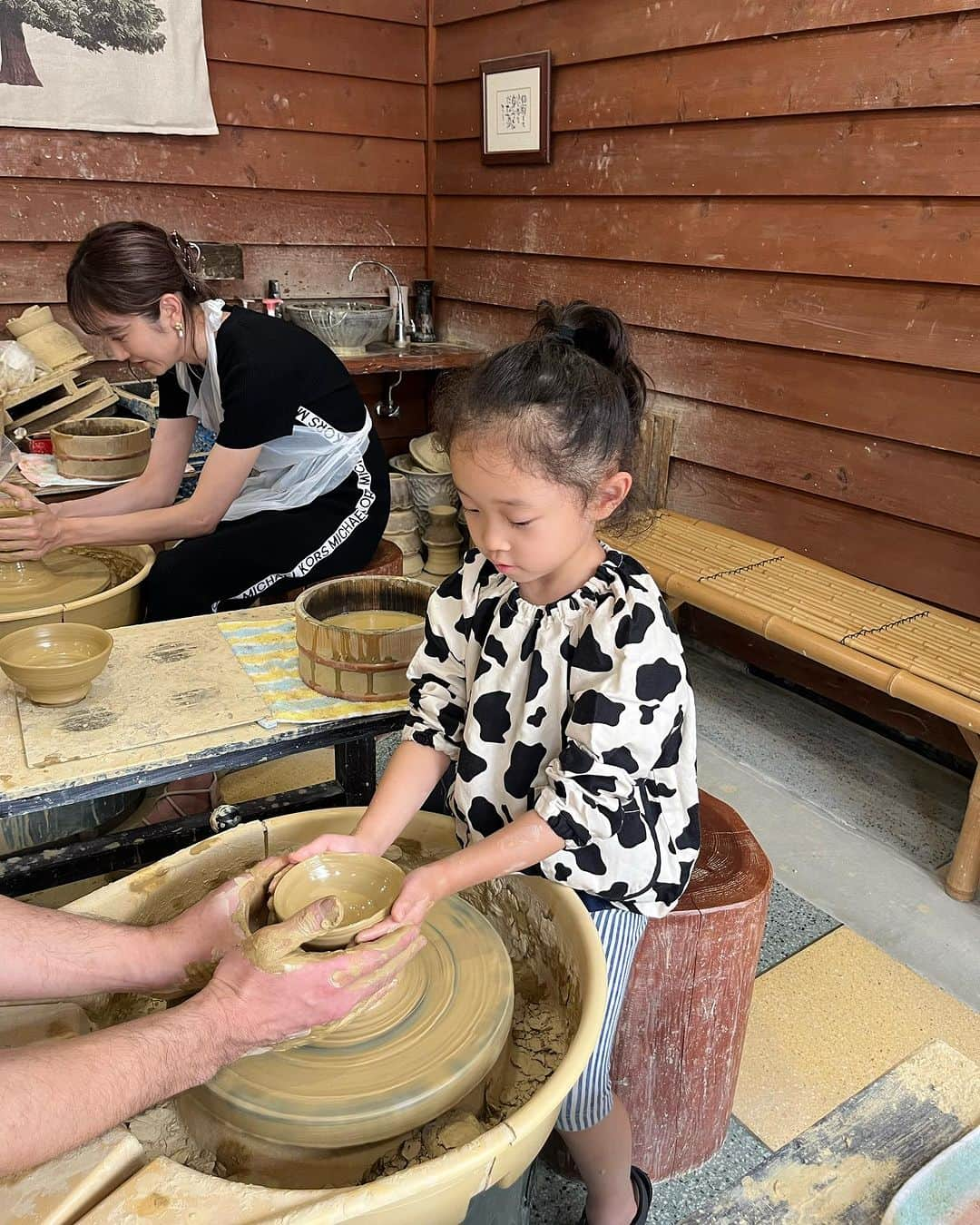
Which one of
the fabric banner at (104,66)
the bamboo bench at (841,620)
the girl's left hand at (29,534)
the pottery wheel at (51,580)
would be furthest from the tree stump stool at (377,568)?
the fabric banner at (104,66)

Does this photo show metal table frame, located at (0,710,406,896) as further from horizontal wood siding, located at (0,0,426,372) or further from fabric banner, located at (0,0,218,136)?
fabric banner, located at (0,0,218,136)

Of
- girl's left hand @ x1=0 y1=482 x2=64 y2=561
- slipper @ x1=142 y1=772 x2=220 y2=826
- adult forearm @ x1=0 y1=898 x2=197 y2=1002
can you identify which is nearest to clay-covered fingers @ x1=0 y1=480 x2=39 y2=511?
girl's left hand @ x1=0 y1=482 x2=64 y2=561

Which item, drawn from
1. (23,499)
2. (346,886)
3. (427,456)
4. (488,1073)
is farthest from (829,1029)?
(427,456)

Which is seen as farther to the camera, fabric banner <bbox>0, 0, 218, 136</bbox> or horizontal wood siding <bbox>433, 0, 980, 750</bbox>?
fabric banner <bbox>0, 0, 218, 136</bbox>

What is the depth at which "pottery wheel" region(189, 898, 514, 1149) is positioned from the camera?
3.18 feet

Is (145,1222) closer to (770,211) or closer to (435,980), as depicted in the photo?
(435,980)

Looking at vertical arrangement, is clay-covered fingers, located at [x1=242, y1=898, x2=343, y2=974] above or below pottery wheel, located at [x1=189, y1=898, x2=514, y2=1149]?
above

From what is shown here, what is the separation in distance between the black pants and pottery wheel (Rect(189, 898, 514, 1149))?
1315 mm

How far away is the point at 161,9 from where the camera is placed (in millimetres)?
3562

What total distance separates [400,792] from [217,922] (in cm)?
31

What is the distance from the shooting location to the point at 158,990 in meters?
1.13

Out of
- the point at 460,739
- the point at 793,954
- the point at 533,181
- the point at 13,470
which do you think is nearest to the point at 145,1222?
the point at 460,739

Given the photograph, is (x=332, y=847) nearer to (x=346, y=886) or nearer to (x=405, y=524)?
(x=346, y=886)

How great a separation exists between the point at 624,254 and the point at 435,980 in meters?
2.88
